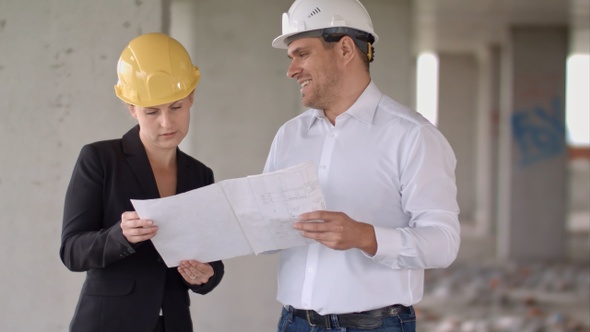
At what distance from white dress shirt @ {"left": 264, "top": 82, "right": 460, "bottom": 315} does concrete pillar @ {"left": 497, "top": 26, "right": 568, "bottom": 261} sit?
490 inches

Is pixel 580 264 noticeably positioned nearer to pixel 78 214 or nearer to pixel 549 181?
pixel 549 181

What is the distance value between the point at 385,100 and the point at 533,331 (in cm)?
622

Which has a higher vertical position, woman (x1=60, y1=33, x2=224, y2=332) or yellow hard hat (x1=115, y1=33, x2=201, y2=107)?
yellow hard hat (x1=115, y1=33, x2=201, y2=107)

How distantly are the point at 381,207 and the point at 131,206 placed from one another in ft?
2.81

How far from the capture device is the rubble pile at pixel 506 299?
881cm

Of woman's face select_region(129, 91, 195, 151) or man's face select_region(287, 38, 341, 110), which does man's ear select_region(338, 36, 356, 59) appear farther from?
woman's face select_region(129, 91, 195, 151)

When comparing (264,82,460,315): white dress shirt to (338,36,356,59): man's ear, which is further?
(338,36,356,59): man's ear

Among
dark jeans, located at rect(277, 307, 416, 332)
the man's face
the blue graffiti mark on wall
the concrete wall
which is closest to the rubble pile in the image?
the blue graffiti mark on wall

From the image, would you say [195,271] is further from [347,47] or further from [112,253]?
[347,47]

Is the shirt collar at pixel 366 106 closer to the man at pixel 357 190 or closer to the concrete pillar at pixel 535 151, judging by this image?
the man at pixel 357 190

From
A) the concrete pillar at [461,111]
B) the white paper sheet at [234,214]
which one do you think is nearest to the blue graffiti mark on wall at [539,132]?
the concrete pillar at [461,111]

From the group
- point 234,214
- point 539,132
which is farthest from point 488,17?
point 234,214

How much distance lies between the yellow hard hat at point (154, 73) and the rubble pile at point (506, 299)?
6.27 m

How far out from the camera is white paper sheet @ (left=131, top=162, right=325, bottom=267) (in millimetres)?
2422
